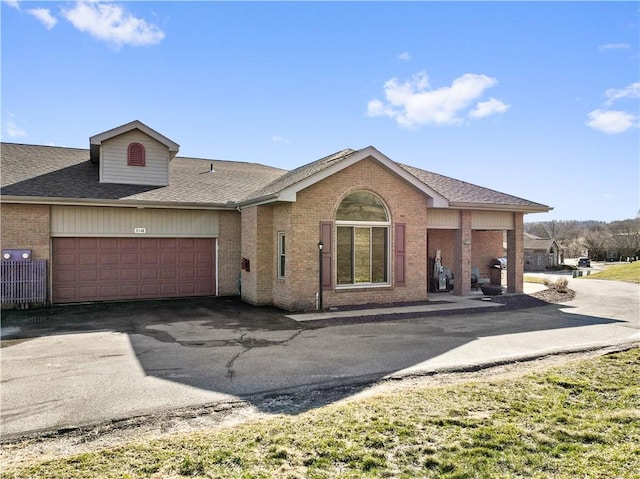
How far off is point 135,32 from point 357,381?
11.1 meters

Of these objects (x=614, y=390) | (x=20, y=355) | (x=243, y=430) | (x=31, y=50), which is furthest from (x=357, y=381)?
(x=31, y=50)

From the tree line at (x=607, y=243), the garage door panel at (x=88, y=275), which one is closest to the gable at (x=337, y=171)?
the garage door panel at (x=88, y=275)

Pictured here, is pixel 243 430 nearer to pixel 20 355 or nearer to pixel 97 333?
pixel 20 355

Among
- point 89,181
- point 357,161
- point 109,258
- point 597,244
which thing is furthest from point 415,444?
point 597,244

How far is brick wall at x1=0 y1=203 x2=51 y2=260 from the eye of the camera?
45.5ft

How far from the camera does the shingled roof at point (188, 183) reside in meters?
14.2

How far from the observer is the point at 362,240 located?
1433cm

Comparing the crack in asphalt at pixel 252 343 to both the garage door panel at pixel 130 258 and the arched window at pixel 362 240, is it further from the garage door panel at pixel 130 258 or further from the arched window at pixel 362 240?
the garage door panel at pixel 130 258

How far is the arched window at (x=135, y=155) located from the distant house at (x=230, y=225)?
0.05 m

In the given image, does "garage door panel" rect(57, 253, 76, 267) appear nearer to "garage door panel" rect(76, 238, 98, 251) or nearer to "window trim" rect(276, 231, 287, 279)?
"garage door panel" rect(76, 238, 98, 251)

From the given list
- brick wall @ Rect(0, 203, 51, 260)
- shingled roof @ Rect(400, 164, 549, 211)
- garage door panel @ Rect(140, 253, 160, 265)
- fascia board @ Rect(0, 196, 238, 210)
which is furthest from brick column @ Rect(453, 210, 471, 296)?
brick wall @ Rect(0, 203, 51, 260)

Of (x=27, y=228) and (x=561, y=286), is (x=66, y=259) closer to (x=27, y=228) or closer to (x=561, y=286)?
(x=27, y=228)

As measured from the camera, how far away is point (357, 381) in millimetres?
6707

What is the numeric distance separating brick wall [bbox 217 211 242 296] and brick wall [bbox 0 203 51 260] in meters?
5.68
